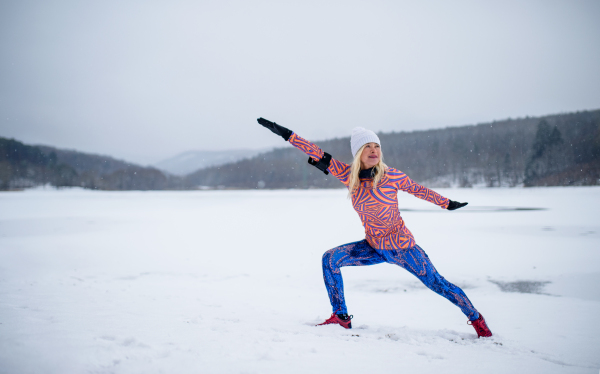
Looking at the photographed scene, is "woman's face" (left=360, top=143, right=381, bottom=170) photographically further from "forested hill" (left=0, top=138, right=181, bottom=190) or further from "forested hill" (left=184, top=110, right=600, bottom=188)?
"forested hill" (left=0, top=138, right=181, bottom=190)

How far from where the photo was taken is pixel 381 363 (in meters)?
2.20

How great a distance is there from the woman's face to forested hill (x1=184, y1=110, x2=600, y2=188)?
53.7 metres

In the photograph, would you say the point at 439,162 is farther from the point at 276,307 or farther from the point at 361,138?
the point at 361,138

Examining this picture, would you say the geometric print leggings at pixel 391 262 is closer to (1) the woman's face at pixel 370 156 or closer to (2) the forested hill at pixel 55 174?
(1) the woman's face at pixel 370 156

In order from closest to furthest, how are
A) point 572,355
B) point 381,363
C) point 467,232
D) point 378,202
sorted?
point 381,363 → point 572,355 → point 378,202 → point 467,232

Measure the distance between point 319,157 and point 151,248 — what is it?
7047mm

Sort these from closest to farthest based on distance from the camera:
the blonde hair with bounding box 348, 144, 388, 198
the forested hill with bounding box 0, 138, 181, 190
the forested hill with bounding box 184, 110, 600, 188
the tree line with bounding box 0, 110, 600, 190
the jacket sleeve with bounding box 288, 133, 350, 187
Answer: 1. the blonde hair with bounding box 348, 144, 388, 198
2. the jacket sleeve with bounding box 288, 133, 350, 187
3. the forested hill with bounding box 184, 110, 600, 188
4. the tree line with bounding box 0, 110, 600, 190
5. the forested hill with bounding box 0, 138, 181, 190

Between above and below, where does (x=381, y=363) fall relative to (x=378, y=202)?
below

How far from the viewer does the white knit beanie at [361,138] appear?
2.96m

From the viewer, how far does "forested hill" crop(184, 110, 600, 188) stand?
5812 cm

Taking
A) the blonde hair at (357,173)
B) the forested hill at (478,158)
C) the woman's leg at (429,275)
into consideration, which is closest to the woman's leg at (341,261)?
the woman's leg at (429,275)

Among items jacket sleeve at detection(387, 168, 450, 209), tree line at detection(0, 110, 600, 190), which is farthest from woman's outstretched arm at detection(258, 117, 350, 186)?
tree line at detection(0, 110, 600, 190)

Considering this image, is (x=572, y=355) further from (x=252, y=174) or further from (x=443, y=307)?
(x=252, y=174)

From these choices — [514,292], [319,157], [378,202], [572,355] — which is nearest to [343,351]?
[378,202]
